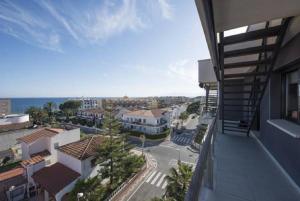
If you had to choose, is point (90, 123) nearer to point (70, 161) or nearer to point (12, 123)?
point (12, 123)

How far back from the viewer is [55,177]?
10.0 meters

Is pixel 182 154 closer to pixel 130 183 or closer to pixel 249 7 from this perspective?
pixel 130 183

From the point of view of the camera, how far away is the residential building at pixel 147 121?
24.4 m

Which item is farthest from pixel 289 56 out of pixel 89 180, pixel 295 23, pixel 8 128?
pixel 8 128

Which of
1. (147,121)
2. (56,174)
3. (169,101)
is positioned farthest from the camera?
(169,101)

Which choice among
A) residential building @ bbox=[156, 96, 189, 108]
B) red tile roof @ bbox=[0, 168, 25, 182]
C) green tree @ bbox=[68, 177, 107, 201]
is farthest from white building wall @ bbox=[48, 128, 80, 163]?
residential building @ bbox=[156, 96, 189, 108]

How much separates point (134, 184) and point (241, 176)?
10.5 m

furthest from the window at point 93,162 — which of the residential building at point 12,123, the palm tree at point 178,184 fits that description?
the residential building at point 12,123

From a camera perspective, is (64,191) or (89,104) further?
(89,104)

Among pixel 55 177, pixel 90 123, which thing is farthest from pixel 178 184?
pixel 90 123

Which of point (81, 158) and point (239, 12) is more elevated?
point (239, 12)

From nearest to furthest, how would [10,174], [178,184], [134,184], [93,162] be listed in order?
[178,184]
[93,162]
[134,184]
[10,174]

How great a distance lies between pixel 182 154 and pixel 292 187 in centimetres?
1564

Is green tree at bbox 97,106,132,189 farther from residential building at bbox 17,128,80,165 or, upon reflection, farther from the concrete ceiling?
the concrete ceiling
